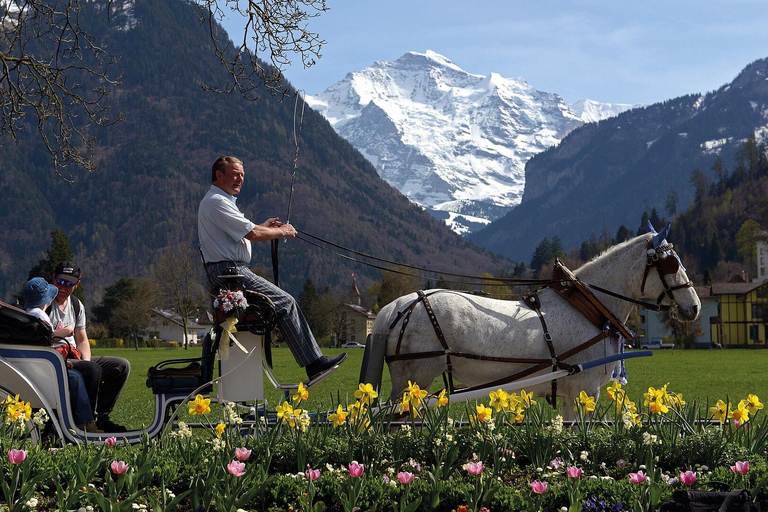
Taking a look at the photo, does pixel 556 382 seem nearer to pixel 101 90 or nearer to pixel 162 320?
pixel 101 90

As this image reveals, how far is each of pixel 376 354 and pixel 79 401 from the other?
2.76 meters

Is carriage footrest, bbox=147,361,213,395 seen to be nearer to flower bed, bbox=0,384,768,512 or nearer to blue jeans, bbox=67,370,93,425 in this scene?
blue jeans, bbox=67,370,93,425

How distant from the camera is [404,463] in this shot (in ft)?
20.9

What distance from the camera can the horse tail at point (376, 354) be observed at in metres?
8.73

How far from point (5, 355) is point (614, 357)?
5492mm

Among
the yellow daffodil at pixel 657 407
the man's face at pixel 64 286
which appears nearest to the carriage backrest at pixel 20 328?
the man's face at pixel 64 286

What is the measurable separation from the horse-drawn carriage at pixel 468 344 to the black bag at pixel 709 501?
326 centimetres

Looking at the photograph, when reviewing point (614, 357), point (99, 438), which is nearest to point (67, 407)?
point (99, 438)

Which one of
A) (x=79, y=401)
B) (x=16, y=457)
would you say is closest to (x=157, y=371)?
(x=79, y=401)

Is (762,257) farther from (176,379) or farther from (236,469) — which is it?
(236,469)

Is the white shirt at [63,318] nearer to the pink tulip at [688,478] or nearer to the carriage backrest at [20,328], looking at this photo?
the carriage backrest at [20,328]

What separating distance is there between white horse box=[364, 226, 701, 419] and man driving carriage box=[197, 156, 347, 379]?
715 millimetres

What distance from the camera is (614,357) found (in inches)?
337

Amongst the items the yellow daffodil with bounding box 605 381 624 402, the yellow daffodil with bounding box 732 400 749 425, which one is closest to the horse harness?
the yellow daffodil with bounding box 605 381 624 402
